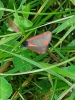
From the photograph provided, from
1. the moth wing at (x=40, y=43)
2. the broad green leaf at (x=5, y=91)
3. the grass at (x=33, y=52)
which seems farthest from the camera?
the grass at (x=33, y=52)

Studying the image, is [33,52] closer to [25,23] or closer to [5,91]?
[25,23]

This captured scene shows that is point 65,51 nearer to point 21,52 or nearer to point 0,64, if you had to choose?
point 21,52

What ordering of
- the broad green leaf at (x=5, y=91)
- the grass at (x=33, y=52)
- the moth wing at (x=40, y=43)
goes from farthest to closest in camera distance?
1. the grass at (x=33, y=52)
2. the broad green leaf at (x=5, y=91)
3. the moth wing at (x=40, y=43)

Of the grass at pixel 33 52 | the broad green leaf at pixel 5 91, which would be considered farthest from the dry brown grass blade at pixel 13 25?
the broad green leaf at pixel 5 91

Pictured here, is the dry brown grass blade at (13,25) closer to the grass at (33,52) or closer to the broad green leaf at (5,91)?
the grass at (33,52)

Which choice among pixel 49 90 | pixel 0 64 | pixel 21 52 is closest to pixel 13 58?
pixel 21 52

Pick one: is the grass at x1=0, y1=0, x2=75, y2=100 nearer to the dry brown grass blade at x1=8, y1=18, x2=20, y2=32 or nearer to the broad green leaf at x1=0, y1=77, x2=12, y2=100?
the dry brown grass blade at x1=8, y1=18, x2=20, y2=32

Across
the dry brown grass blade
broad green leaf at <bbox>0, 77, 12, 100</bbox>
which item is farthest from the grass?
broad green leaf at <bbox>0, 77, 12, 100</bbox>

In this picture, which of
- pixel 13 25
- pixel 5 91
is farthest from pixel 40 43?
pixel 13 25

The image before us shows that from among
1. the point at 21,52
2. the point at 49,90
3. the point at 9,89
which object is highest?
the point at 21,52
